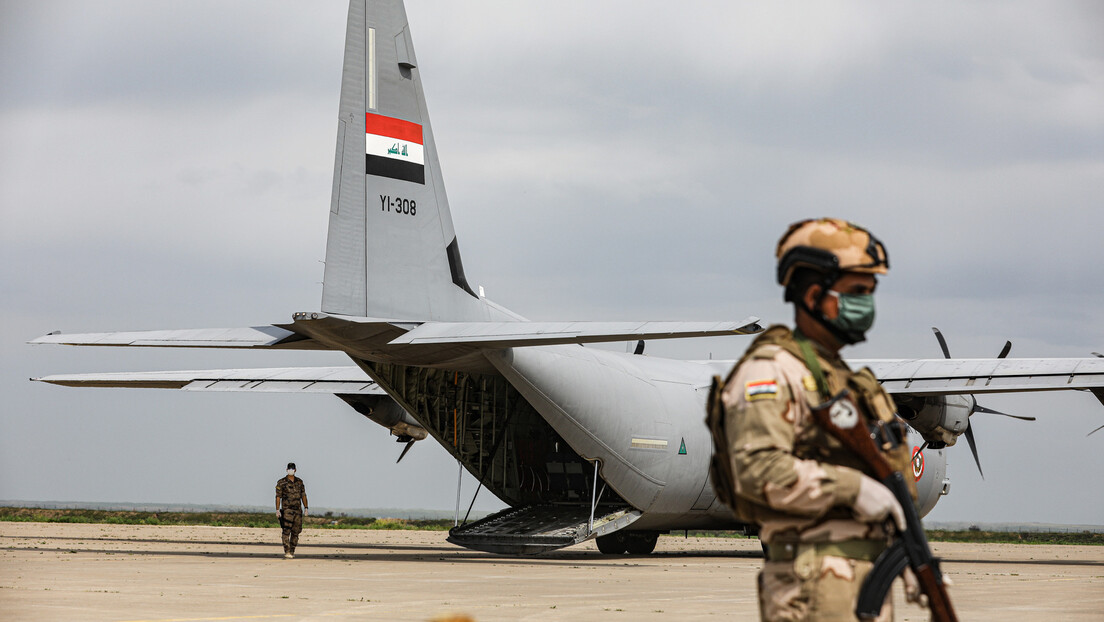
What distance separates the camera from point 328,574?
15977 mm

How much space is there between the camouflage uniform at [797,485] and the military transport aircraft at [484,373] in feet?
31.6

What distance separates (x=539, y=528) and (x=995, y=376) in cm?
831

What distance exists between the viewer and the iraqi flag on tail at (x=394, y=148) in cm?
1655

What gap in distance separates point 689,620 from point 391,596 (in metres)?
3.51

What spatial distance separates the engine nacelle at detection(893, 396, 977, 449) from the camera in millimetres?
21891

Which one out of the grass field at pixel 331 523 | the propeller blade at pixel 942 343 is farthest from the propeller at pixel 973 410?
the grass field at pixel 331 523

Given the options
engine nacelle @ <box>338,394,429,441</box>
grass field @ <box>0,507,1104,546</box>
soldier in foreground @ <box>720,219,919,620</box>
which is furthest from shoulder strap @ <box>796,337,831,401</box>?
grass field @ <box>0,507,1104,546</box>

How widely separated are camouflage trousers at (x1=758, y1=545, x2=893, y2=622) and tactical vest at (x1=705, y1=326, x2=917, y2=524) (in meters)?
0.16

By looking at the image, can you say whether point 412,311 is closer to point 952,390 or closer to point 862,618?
point 952,390

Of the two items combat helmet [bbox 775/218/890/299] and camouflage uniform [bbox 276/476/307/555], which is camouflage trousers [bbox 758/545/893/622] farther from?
camouflage uniform [bbox 276/476/307/555]

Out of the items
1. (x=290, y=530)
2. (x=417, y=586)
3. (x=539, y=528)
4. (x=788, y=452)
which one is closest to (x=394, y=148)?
(x=417, y=586)

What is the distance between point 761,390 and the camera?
150 inches

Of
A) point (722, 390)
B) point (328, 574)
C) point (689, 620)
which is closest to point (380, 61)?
point (328, 574)

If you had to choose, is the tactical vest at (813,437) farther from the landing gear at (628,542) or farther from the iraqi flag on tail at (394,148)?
the landing gear at (628,542)
